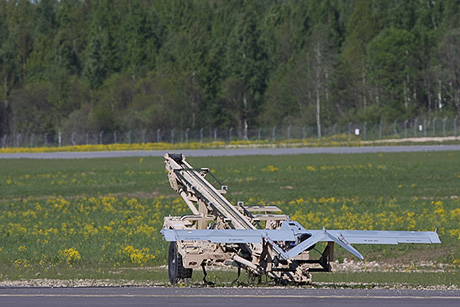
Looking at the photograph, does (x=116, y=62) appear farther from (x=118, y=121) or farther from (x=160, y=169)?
(x=160, y=169)

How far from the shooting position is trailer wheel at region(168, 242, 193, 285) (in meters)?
15.8

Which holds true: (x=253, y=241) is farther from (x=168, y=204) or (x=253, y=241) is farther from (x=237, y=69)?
(x=237, y=69)

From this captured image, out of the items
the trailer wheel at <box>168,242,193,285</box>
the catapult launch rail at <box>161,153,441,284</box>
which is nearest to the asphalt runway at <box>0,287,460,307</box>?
the catapult launch rail at <box>161,153,441,284</box>

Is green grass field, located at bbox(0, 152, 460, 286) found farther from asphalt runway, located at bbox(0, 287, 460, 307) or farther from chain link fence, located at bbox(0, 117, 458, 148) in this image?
chain link fence, located at bbox(0, 117, 458, 148)

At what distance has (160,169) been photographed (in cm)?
5334

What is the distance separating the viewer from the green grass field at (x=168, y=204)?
2114 cm

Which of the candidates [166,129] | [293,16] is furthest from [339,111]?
[293,16]

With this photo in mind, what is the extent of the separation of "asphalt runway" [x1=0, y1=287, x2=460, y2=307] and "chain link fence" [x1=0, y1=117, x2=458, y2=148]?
67.2 m

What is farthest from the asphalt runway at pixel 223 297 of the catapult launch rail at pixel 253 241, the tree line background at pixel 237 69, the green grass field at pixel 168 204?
the tree line background at pixel 237 69

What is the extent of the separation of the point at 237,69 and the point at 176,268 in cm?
10683

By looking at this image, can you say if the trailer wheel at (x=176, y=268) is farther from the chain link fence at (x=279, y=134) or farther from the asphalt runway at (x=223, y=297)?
the chain link fence at (x=279, y=134)

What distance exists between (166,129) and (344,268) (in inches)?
3494

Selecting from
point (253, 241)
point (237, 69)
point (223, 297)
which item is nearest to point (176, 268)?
point (223, 297)

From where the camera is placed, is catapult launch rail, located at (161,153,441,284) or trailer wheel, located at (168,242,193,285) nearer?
catapult launch rail, located at (161,153,441,284)
